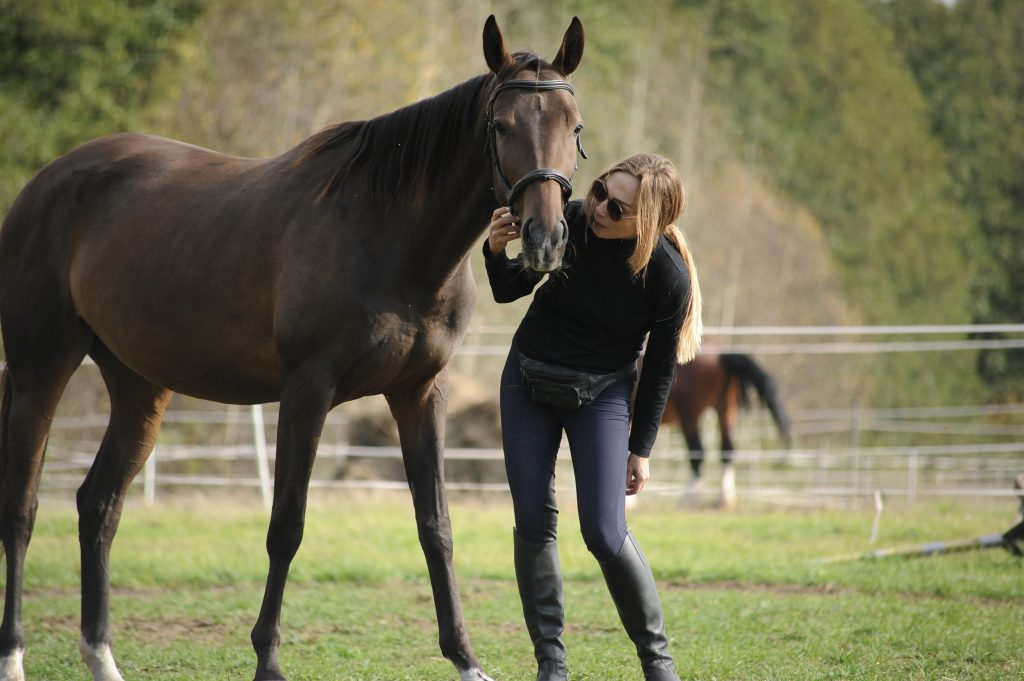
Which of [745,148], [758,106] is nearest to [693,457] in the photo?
[745,148]

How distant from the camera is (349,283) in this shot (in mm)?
3422

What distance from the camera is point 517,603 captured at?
528 cm

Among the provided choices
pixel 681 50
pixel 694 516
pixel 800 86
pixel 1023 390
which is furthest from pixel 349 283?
pixel 800 86

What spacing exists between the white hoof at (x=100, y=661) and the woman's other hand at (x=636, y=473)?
2.13 metres

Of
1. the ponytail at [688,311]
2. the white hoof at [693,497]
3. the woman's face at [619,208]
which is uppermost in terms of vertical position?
the woman's face at [619,208]

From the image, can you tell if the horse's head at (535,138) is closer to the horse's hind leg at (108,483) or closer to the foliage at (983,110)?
the horse's hind leg at (108,483)

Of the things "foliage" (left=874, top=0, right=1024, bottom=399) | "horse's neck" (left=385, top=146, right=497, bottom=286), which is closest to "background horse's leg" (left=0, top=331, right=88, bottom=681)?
"horse's neck" (left=385, top=146, right=497, bottom=286)

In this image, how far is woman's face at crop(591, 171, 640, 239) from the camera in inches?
121

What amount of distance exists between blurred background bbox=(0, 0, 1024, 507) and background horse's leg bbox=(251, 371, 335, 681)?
5.24 m

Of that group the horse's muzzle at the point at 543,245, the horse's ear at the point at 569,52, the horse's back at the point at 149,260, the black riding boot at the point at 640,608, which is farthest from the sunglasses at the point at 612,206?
the horse's back at the point at 149,260

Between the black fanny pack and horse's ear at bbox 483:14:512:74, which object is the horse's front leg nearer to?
the black fanny pack

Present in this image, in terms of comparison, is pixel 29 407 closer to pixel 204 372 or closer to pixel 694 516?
pixel 204 372

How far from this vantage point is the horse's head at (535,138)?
2.87 meters

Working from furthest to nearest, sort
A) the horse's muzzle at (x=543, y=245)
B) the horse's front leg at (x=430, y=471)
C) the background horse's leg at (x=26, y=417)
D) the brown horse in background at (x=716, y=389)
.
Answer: the brown horse in background at (x=716, y=389) < the background horse's leg at (x=26, y=417) < the horse's front leg at (x=430, y=471) < the horse's muzzle at (x=543, y=245)
